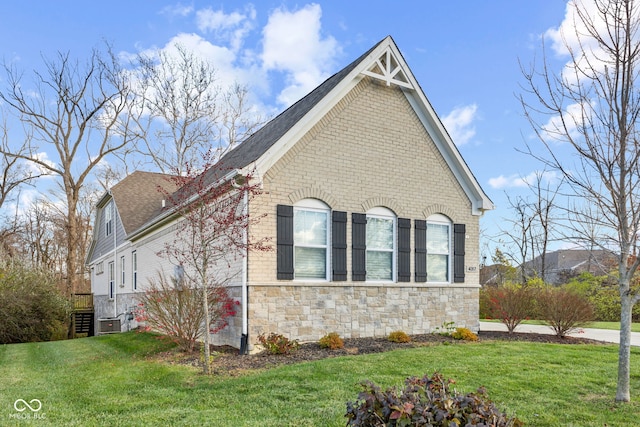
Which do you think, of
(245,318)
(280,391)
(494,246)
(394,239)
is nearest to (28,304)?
(245,318)

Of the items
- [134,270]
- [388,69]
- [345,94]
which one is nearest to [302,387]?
[345,94]

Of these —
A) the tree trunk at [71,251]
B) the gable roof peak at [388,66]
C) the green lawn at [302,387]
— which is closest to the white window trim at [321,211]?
the green lawn at [302,387]

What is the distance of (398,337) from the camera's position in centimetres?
1127

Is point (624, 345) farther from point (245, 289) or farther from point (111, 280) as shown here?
point (111, 280)

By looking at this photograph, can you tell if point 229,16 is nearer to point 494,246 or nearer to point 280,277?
point 280,277

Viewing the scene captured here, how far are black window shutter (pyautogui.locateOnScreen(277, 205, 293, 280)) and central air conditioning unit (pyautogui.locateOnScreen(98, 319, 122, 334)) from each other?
11.4 meters

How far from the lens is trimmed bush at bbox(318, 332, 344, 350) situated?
1023cm

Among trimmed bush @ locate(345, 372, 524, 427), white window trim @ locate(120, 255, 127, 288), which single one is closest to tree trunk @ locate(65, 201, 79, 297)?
white window trim @ locate(120, 255, 127, 288)

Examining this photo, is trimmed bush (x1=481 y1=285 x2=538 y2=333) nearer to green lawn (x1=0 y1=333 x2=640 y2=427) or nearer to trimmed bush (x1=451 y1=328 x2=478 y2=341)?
trimmed bush (x1=451 y1=328 x2=478 y2=341)

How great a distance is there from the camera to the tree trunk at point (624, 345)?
5.96m

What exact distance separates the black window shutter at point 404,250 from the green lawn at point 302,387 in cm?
241

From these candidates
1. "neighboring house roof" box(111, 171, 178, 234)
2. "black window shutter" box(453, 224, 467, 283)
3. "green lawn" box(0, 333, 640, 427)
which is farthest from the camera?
"neighboring house roof" box(111, 171, 178, 234)

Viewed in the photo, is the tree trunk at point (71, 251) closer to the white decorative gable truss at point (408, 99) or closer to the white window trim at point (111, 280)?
the white window trim at point (111, 280)

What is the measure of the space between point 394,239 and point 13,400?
336 inches
